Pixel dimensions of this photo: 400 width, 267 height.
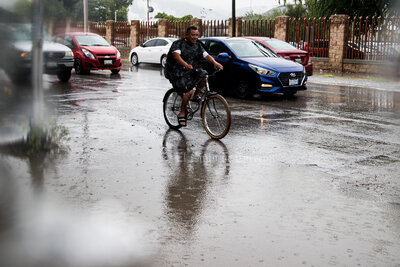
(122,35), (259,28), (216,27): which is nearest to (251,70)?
(259,28)

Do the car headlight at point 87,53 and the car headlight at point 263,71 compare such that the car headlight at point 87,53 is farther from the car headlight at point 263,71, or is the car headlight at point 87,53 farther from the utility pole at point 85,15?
the utility pole at point 85,15

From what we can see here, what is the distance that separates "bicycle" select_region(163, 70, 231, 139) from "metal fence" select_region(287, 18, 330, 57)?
19.2m

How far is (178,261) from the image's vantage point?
3.68 meters

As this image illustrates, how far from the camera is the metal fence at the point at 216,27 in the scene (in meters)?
33.6

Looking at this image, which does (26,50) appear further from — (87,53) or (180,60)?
(87,53)

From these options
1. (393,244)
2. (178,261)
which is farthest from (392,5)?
(393,244)

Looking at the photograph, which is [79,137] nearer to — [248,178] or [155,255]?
[248,178]

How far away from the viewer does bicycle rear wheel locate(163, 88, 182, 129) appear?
9.20 metres

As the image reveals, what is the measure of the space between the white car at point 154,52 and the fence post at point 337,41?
7.99 metres

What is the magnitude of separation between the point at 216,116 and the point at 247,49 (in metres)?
6.83

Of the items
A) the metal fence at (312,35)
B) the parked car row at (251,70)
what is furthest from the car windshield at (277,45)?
the metal fence at (312,35)

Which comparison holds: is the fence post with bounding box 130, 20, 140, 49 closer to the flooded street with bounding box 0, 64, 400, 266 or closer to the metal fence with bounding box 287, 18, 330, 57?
the metal fence with bounding box 287, 18, 330, 57

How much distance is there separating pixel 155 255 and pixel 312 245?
1202 millimetres

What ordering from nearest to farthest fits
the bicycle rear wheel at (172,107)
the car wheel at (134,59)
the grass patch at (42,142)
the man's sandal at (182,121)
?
1. the grass patch at (42,142)
2. the man's sandal at (182,121)
3. the bicycle rear wheel at (172,107)
4. the car wheel at (134,59)
